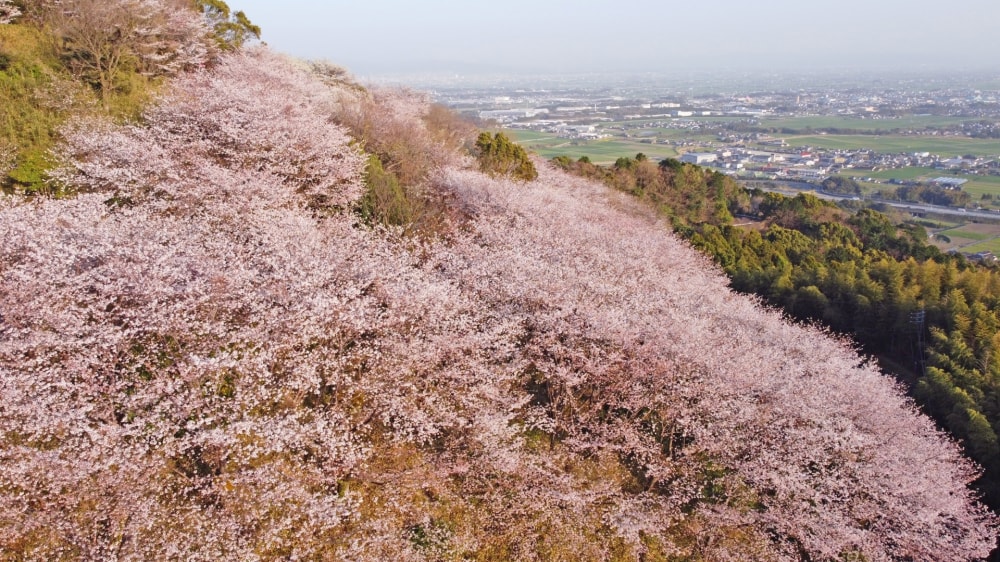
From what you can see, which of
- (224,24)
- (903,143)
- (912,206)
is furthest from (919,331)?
(903,143)

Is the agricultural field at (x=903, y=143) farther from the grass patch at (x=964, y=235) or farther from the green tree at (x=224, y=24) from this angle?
the green tree at (x=224, y=24)

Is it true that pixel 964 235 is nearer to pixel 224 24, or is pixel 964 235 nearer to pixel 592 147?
pixel 592 147

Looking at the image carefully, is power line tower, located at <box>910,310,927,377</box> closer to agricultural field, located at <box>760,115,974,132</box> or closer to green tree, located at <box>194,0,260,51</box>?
green tree, located at <box>194,0,260,51</box>

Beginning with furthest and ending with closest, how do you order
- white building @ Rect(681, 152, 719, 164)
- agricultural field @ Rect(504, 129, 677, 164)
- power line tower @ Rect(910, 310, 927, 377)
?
1. agricultural field @ Rect(504, 129, 677, 164)
2. white building @ Rect(681, 152, 719, 164)
3. power line tower @ Rect(910, 310, 927, 377)

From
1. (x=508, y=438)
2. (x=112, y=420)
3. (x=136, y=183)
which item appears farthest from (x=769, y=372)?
(x=136, y=183)

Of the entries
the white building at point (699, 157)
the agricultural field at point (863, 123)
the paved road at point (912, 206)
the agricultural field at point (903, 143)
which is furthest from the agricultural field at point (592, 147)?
the agricultural field at point (863, 123)

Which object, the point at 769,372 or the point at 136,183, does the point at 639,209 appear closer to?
the point at 769,372

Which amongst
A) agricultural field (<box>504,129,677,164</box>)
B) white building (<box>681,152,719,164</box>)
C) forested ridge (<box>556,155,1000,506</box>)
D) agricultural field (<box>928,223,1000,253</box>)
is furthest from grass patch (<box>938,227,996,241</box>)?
agricultural field (<box>504,129,677,164</box>)
